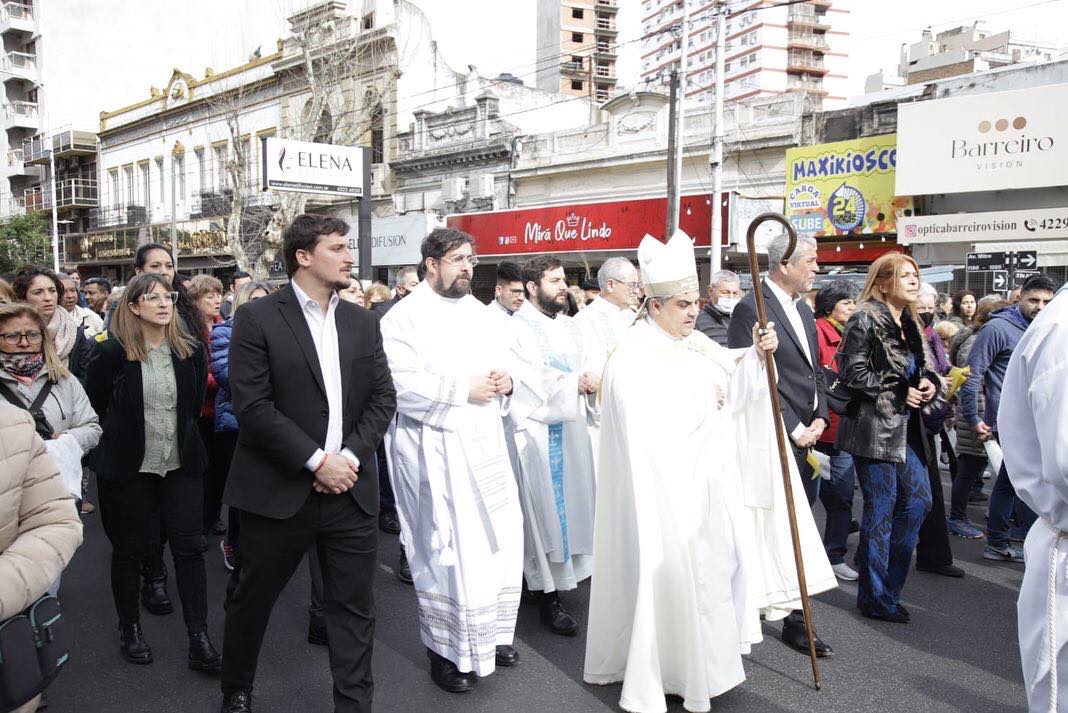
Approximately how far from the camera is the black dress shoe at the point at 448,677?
3.81 metres

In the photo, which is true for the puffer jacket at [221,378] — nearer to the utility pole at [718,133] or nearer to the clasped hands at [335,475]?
the clasped hands at [335,475]

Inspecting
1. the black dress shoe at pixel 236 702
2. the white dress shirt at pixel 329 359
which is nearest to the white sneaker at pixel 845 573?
the white dress shirt at pixel 329 359

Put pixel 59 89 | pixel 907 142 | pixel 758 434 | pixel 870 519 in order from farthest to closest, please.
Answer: pixel 59 89
pixel 907 142
pixel 870 519
pixel 758 434

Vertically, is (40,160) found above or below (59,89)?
below

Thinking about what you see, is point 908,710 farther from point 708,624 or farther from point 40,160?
point 40,160

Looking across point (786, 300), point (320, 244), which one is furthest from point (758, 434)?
point (320, 244)

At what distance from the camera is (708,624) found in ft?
11.4

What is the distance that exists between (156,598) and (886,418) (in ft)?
13.6

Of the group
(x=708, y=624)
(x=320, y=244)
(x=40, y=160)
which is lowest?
(x=708, y=624)

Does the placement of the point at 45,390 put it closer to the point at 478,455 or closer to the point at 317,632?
the point at 317,632

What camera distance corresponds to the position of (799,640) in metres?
4.26

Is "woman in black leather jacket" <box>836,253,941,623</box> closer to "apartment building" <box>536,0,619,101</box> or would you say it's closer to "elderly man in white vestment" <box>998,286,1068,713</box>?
"elderly man in white vestment" <box>998,286,1068,713</box>

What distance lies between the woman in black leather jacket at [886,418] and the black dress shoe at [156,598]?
3.89 meters

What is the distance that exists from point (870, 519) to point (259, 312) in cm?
333
